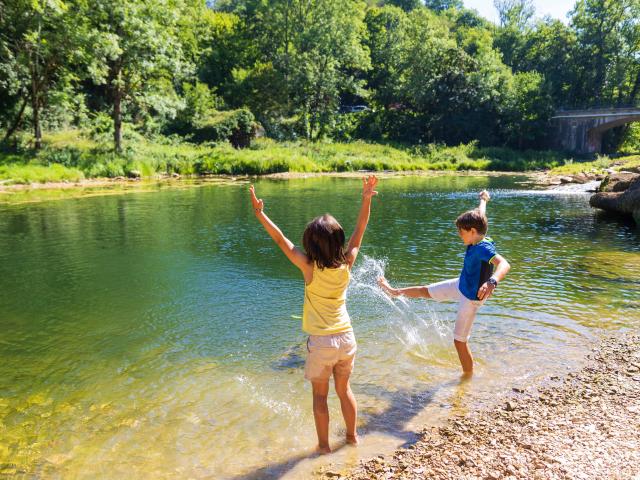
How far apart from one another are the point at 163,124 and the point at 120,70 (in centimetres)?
1286

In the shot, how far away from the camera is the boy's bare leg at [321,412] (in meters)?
4.83

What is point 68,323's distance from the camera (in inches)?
361

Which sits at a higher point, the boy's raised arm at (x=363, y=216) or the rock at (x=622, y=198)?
the boy's raised arm at (x=363, y=216)

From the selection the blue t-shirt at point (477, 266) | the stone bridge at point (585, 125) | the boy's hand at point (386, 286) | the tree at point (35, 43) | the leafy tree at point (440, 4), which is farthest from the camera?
the leafy tree at point (440, 4)

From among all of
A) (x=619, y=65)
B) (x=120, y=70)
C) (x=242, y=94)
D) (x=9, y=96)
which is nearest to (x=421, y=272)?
(x=120, y=70)

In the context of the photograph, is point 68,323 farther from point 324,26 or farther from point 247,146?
point 324,26

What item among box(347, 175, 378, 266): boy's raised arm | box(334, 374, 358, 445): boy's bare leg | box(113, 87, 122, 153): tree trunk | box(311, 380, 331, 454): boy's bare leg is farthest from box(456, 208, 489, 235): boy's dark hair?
box(113, 87, 122, 153): tree trunk

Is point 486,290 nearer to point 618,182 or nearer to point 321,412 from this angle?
→ point 321,412

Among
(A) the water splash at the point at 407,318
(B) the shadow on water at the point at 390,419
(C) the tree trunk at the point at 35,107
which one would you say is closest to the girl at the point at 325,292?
(B) the shadow on water at the point at 390,419

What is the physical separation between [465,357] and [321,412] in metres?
2.50

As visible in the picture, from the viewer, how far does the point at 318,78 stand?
65.2 meters

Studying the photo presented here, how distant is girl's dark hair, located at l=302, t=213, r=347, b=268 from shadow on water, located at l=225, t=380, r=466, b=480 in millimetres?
2001

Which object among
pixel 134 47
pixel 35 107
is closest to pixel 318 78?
pixel 134 47

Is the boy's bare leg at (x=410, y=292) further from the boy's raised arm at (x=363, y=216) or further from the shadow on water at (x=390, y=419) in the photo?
the boy's raised arm at (x=363, y=216)
